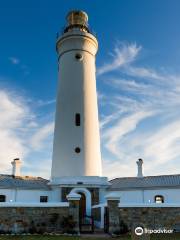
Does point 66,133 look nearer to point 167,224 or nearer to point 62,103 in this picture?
point 62,103

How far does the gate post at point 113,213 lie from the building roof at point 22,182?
25.1 feet

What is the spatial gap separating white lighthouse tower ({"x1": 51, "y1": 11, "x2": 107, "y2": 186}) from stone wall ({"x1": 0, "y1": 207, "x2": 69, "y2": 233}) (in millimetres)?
5075

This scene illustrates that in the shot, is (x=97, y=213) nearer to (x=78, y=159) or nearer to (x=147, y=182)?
(x=78, y=159)

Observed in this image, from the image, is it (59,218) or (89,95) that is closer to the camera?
(59,218)

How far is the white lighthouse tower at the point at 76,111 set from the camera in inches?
956

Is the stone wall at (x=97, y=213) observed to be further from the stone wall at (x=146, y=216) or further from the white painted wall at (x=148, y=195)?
the white painted wall at (x=148, y=195)

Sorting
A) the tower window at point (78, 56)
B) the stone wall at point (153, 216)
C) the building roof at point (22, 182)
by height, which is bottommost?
the stone wall at point (153, 216)

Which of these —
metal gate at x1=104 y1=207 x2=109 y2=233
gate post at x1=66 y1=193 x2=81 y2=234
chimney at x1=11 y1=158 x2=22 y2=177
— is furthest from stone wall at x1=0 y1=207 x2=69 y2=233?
chimney at x1=11 y1=158 x2=22 y2=177

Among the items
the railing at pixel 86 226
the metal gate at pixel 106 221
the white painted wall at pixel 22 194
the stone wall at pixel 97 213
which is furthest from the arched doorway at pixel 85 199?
the metal gate at pixel 106 221

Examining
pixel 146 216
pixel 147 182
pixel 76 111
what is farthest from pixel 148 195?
pixel 76 111

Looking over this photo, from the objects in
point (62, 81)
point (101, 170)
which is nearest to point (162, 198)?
point (101, 170)

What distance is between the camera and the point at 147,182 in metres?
26.4

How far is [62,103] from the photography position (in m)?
25.7

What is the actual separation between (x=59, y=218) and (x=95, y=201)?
526 centimetres
